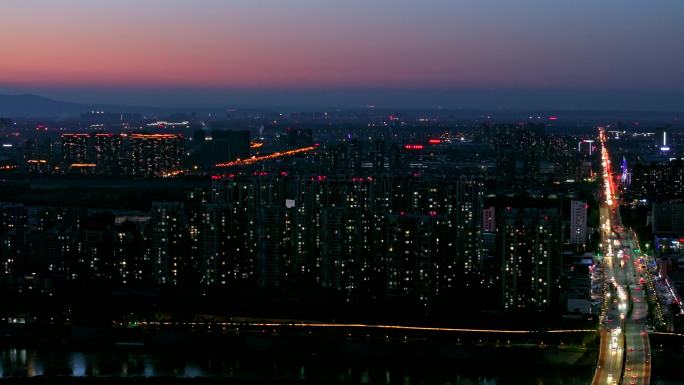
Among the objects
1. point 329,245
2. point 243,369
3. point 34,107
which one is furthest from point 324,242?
point 34,107

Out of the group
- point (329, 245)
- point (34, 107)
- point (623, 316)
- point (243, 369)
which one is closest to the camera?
point (243, 369)

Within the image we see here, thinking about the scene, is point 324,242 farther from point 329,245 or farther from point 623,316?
point 623,316

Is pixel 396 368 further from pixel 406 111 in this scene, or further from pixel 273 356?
pixel 406 111

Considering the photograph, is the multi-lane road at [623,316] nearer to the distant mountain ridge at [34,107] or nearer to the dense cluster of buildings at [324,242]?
the dense cluster of buildings at [324,242]

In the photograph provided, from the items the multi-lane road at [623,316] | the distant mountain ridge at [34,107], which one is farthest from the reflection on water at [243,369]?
the distant mountain ridge at [34,107]

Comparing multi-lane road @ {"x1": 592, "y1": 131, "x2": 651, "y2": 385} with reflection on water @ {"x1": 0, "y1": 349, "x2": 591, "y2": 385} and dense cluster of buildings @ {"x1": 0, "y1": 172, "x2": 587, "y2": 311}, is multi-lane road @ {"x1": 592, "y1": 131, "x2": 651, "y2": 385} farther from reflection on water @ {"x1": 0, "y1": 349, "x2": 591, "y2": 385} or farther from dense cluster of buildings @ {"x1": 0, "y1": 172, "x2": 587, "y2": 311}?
dense cluster of buildings @ {"x1": 0, "y1": 172, "x2": 587, "y2": 311}
